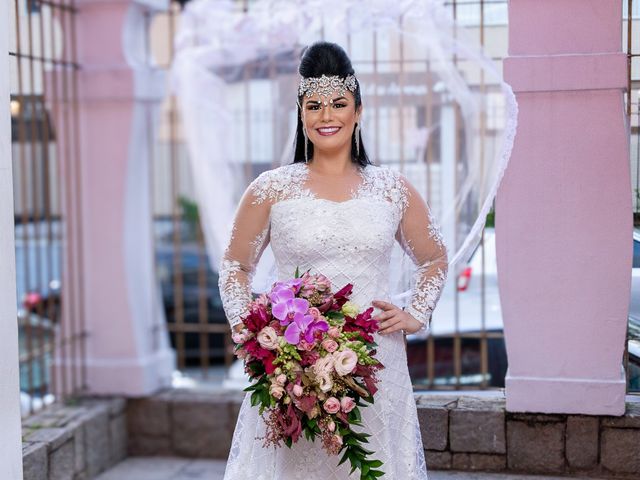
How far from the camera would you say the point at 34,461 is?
4.29m

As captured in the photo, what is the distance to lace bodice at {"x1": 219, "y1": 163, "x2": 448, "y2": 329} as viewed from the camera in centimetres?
310

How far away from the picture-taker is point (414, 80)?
4.91 m

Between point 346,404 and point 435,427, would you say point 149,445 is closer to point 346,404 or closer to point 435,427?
point 435,427

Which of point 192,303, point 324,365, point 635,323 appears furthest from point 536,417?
point 192,303

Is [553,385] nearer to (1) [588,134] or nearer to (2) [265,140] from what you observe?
(1) [588,134]

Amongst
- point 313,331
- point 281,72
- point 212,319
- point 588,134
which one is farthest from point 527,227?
point 212,319

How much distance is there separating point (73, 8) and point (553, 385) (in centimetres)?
311

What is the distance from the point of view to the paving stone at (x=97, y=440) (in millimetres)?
4953

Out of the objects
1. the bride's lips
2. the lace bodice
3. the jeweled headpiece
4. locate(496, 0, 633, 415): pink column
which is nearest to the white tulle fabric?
locate(496, 0, 633, 415): pink column

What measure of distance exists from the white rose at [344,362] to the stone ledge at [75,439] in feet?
6.68

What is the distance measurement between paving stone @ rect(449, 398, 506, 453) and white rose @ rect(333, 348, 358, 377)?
1597 millimetres

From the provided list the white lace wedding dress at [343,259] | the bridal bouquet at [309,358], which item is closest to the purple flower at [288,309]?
the bridal bouquet at [309,358]

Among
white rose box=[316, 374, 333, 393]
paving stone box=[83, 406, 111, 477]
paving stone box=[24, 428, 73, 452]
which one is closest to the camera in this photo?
white rose box=[316, 374, 333, 393]

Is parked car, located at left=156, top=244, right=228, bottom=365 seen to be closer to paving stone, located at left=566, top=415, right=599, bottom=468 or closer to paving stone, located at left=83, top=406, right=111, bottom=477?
paving stone, located at left=83, top=406, right=111, bottom=477
